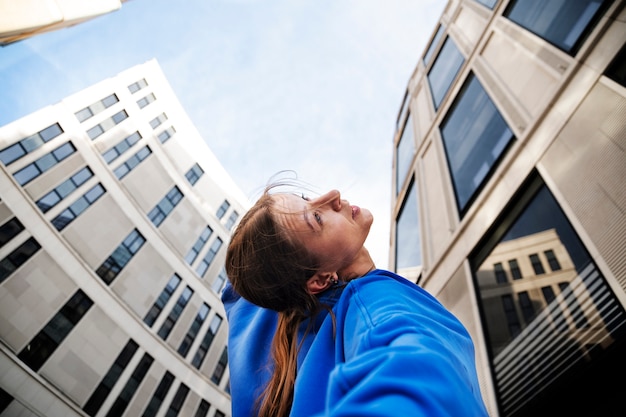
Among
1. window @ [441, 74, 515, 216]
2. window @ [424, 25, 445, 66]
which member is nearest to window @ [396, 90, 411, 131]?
window @ [424, 25, 445, 66]

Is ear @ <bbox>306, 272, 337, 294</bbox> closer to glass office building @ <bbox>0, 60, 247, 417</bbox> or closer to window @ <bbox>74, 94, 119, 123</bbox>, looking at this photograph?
glass office building @ <bbox>0, 60, 247, 417</bbox>

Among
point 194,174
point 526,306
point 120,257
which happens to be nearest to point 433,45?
point 526,306

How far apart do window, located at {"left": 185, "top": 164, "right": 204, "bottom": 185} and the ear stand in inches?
1099

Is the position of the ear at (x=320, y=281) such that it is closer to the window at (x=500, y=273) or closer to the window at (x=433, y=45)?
the window at (x=500, y=273)

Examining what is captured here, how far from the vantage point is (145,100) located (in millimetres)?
25625

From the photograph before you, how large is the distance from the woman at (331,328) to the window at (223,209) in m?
28.1

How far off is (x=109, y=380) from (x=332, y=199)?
20.7 meters

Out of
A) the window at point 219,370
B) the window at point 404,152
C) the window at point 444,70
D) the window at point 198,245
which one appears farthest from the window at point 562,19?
the window at point 219,370

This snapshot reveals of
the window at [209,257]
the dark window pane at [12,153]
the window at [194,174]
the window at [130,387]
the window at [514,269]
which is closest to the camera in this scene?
the window at [514,269]

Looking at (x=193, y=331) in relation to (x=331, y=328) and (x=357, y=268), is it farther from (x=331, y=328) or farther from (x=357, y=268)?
(x=331, y=328)

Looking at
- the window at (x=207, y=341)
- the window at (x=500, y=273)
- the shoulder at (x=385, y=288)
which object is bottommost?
the window at (x=207, y=341)

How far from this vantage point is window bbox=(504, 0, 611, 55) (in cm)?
504

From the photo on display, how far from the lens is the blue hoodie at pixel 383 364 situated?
1.99 feet

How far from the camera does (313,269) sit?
1.61 metres
